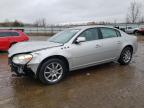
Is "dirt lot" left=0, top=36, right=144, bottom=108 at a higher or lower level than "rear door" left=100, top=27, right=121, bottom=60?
lower

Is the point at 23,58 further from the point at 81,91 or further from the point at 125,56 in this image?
the point at 125,56

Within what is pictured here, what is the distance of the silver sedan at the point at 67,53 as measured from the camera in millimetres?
4562

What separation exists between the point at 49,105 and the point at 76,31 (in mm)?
2627

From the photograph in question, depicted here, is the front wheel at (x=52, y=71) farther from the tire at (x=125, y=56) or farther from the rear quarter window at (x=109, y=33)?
the tire at (x=125, y=56)

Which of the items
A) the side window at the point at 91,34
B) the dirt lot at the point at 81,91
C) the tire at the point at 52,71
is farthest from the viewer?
the side window at the point at 91,34

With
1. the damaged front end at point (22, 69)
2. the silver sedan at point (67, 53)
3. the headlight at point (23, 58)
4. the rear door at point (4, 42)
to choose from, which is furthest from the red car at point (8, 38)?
the headlight at point (23, 58)

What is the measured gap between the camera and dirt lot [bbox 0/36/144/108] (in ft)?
→ 12.2

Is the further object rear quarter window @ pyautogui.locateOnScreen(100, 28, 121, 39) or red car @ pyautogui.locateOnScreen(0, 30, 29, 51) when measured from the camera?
red car @ pyautogui.locateOnScreen(0, 30, 29, 51)

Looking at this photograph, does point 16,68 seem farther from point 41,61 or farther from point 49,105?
point 49,105

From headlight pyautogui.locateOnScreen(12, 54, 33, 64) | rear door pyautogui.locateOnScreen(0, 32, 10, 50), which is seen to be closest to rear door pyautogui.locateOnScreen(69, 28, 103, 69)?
headlight pyautogui.locateOnScreen(12, 54, 33, 64)

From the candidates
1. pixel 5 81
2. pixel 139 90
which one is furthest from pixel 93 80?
pixel 5 81

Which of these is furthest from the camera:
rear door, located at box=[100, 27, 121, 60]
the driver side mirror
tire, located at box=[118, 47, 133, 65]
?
tire, located at box=[118, 47, 133, 65]

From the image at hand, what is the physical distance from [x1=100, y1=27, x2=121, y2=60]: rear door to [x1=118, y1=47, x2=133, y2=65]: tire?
35 cm

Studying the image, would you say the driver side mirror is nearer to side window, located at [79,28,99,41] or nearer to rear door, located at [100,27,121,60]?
side window, located at [79,28,99,41]
